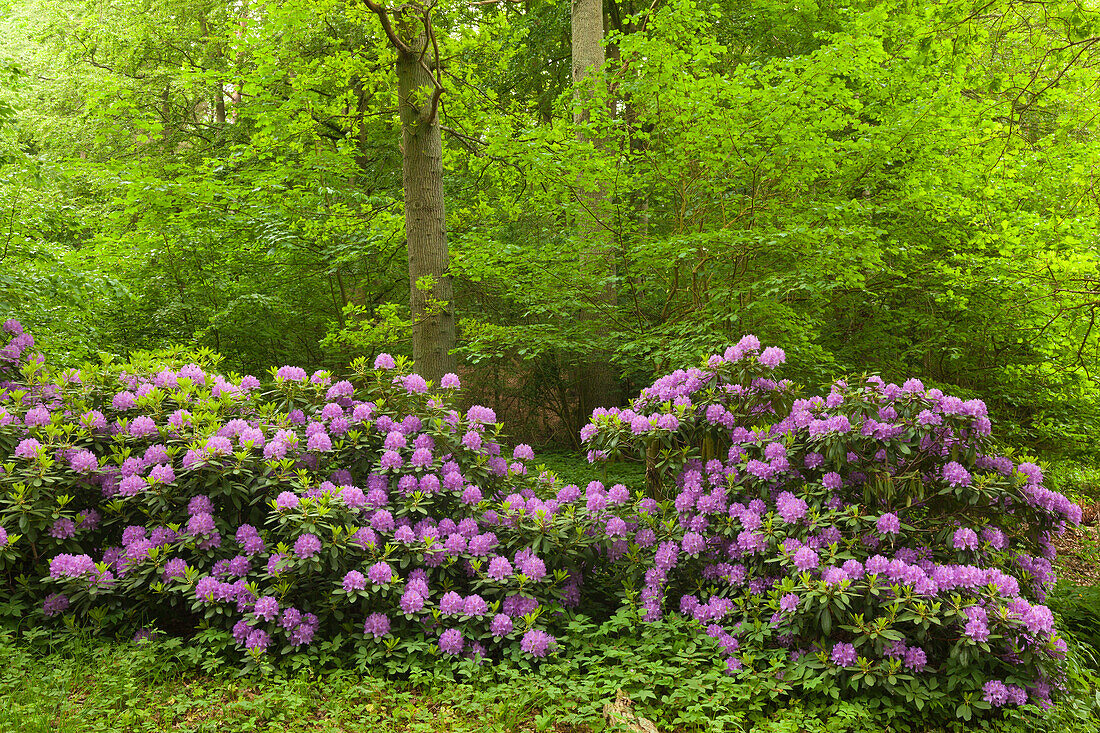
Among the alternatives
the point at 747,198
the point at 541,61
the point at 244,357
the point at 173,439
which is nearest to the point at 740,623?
the point at 173,439

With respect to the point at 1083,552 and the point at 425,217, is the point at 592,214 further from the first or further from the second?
the point at 1083,552

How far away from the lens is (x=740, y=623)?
3.35 meters

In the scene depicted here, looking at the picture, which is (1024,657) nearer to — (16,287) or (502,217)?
(16,287)

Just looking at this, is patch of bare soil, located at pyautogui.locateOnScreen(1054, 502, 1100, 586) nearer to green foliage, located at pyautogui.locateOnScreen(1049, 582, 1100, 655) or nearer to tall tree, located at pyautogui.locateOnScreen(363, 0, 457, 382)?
green foliage, located at pyautogui.locateOnScreen(1049, 582, 1100, 655)

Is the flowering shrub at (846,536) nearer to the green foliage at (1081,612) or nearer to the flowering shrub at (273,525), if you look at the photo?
the flowering shrub at (273,525)

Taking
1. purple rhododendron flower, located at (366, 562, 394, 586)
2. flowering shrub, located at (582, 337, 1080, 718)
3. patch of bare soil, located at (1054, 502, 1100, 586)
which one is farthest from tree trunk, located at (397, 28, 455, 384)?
patch of bare soil, located at (1054, 502, 1100, 586)

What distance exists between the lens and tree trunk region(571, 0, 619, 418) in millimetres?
6176

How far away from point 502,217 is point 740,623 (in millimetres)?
6126

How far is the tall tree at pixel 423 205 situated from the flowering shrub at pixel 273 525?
1.88m

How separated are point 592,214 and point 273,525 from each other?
144 inches

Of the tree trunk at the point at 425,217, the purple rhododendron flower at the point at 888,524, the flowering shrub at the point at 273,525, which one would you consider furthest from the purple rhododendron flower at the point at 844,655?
the tree trunk at the point at 425,217

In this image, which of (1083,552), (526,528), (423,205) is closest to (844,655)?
(526,528)

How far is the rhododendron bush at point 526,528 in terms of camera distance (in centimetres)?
311

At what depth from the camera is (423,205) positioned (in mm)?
5855
